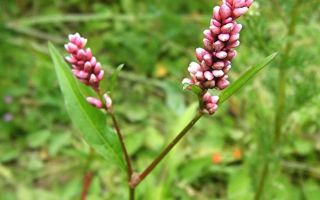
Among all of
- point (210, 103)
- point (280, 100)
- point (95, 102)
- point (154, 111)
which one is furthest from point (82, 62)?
point (154, 111)

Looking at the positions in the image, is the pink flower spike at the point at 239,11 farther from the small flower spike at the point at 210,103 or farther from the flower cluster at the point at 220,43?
the small flower spike at the point at 210,103

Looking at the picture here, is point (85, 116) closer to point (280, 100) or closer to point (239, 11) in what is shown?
point (239, 11)

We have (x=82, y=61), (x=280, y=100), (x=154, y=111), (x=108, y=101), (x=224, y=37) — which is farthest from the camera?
(x=154, y=111)

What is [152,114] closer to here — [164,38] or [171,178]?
[164,38]

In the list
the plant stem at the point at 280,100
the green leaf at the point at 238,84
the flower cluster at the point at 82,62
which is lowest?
the plant stem at the point at 280,100

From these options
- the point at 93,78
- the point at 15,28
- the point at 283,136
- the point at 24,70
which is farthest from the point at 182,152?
the point at 93,78

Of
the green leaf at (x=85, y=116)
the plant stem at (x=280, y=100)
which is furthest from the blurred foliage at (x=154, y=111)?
the green leaf at (x=85, y=116)
